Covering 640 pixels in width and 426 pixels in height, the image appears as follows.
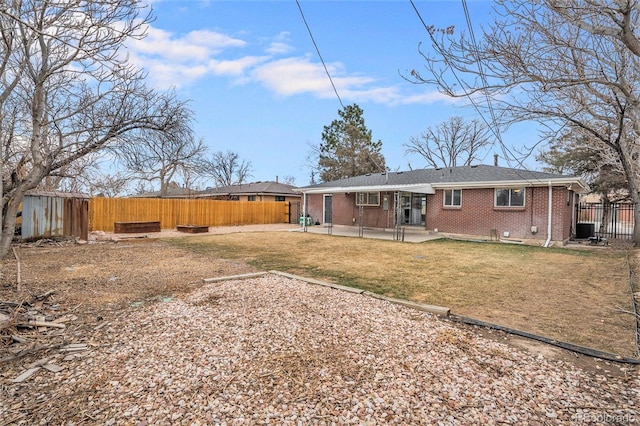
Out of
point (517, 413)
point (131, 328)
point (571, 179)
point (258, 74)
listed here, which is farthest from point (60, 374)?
point (571, 179)

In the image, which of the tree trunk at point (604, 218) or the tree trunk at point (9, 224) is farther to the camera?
the tree trunk at point (604, 218)

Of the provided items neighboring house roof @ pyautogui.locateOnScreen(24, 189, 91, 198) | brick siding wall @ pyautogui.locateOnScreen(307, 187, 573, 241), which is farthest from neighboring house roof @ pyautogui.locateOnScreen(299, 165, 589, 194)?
neighboring house roof @ pyautogui.locateOnScreen(24, 189, 91, 198)

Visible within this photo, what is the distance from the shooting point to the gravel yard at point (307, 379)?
229 cm

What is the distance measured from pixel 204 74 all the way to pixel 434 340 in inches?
423

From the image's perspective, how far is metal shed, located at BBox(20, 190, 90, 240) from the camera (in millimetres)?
10922

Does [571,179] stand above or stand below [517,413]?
above

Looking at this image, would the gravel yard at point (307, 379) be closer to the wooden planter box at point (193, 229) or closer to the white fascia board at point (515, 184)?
the white fascia board at point (515, 184)

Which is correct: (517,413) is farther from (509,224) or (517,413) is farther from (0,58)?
(509,224)

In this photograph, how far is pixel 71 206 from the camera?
39.7 ft

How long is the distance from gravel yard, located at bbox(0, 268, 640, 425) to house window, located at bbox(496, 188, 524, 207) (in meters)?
11.7

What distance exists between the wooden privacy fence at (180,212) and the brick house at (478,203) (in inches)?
302

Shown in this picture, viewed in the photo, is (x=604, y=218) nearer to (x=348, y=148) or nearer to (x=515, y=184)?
(x=515, y=184)

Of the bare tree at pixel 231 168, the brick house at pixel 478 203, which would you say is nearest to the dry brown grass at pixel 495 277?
the brick house at pixel 478 203

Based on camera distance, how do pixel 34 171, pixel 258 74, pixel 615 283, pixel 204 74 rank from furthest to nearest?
pixel 258 74 < pixel 204 74 < pixel 34 171 < pixel 615 283
